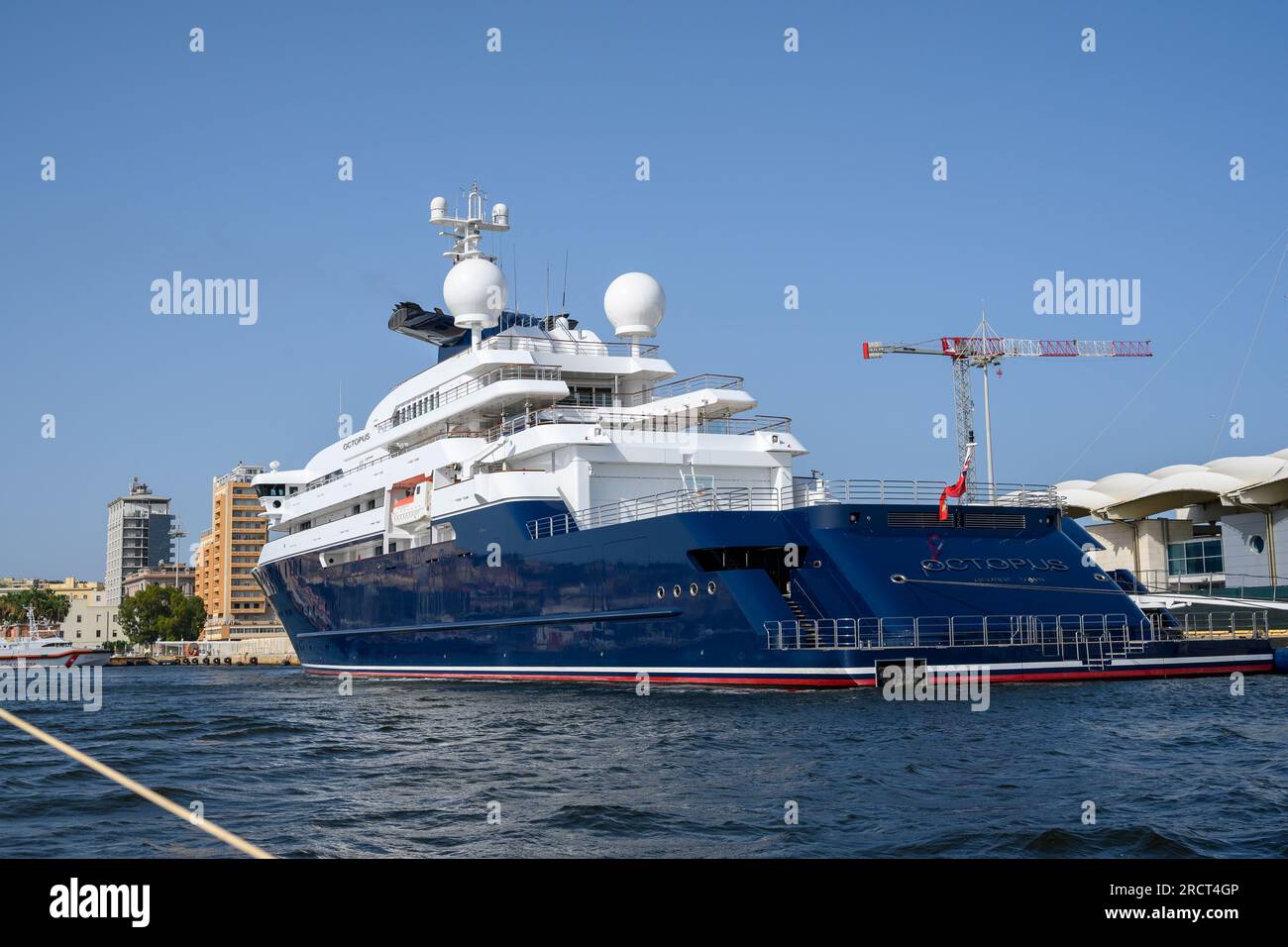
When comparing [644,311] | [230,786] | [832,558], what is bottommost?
[230,786]

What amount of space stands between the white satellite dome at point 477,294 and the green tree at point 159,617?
294ft

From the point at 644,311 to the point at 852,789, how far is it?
23421 mm

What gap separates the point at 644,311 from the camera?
113ft

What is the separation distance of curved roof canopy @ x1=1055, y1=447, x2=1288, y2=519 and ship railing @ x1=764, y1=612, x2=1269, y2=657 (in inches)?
850

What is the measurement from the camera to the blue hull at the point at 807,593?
883 inches

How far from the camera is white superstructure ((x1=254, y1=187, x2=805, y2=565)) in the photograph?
→ 2936 cm

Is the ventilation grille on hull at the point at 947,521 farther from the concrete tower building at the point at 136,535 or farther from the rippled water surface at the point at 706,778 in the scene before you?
the concrete tower building at the point at 136,535

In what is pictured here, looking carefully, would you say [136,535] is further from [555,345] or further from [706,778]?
[706,778]

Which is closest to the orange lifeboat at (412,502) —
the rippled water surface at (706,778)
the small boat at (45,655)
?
the rippled water surface at (706,778)

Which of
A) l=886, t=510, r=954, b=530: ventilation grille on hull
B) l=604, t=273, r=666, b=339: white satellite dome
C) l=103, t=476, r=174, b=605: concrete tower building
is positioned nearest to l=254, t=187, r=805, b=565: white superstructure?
l=604, t=273, r=666, b=339: white satellite dome

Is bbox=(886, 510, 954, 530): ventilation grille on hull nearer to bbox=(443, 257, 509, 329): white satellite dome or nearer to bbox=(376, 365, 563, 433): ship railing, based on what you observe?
bbox=(376, 365, 563, 433): ship railing
